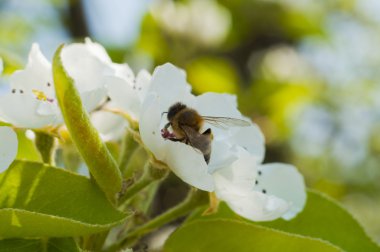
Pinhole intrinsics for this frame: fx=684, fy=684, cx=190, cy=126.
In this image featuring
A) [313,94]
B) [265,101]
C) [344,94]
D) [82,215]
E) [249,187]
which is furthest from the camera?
[344,94]

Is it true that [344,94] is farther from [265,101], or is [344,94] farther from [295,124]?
[265,101]

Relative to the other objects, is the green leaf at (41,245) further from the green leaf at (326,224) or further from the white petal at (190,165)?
the green leaf at (326,224)

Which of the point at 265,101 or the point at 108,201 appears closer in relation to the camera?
the point at 108,201

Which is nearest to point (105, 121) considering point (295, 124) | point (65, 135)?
point (65, 135)

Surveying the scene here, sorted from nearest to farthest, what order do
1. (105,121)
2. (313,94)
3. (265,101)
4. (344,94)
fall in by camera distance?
(105,121), (265,101), (313,94), (344,94)

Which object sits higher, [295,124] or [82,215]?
[82,215]

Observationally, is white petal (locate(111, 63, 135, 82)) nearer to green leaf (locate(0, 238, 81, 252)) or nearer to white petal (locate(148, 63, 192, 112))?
white petal (locate(148, 63, 192, 112))

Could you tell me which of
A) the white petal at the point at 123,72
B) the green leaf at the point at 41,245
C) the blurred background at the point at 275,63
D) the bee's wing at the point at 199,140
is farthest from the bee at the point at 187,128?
the blurred background at the point at 275,63

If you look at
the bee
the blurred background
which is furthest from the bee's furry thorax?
the blurred background
